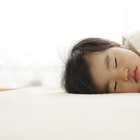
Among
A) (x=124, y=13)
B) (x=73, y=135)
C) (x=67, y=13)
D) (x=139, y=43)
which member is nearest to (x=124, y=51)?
(x=139, y=43)

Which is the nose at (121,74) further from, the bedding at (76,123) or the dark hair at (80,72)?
the bedding at (76,123)

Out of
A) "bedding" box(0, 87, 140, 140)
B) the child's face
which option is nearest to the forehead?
the child's face

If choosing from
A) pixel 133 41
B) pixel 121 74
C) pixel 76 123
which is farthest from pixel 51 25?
pixel 76 123

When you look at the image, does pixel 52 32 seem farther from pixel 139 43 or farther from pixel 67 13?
pixel 139 43

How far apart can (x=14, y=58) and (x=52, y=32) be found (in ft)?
0.85

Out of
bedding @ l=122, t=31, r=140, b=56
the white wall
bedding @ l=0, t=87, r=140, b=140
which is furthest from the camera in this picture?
the white wall

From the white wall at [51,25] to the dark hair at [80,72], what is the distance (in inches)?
15.7

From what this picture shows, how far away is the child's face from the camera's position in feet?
3.22

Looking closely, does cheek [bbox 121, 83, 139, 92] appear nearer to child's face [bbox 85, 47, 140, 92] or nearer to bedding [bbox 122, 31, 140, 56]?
child's face [bbox 85, 47, 140, 92]

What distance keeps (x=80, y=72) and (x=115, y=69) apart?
Answer: 4.9 inches

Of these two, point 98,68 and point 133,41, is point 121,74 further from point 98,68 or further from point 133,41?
point 133,41

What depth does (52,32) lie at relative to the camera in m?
1.61

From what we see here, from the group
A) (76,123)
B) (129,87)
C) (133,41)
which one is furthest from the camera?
(133,41)

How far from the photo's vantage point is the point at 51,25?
5.26ft
